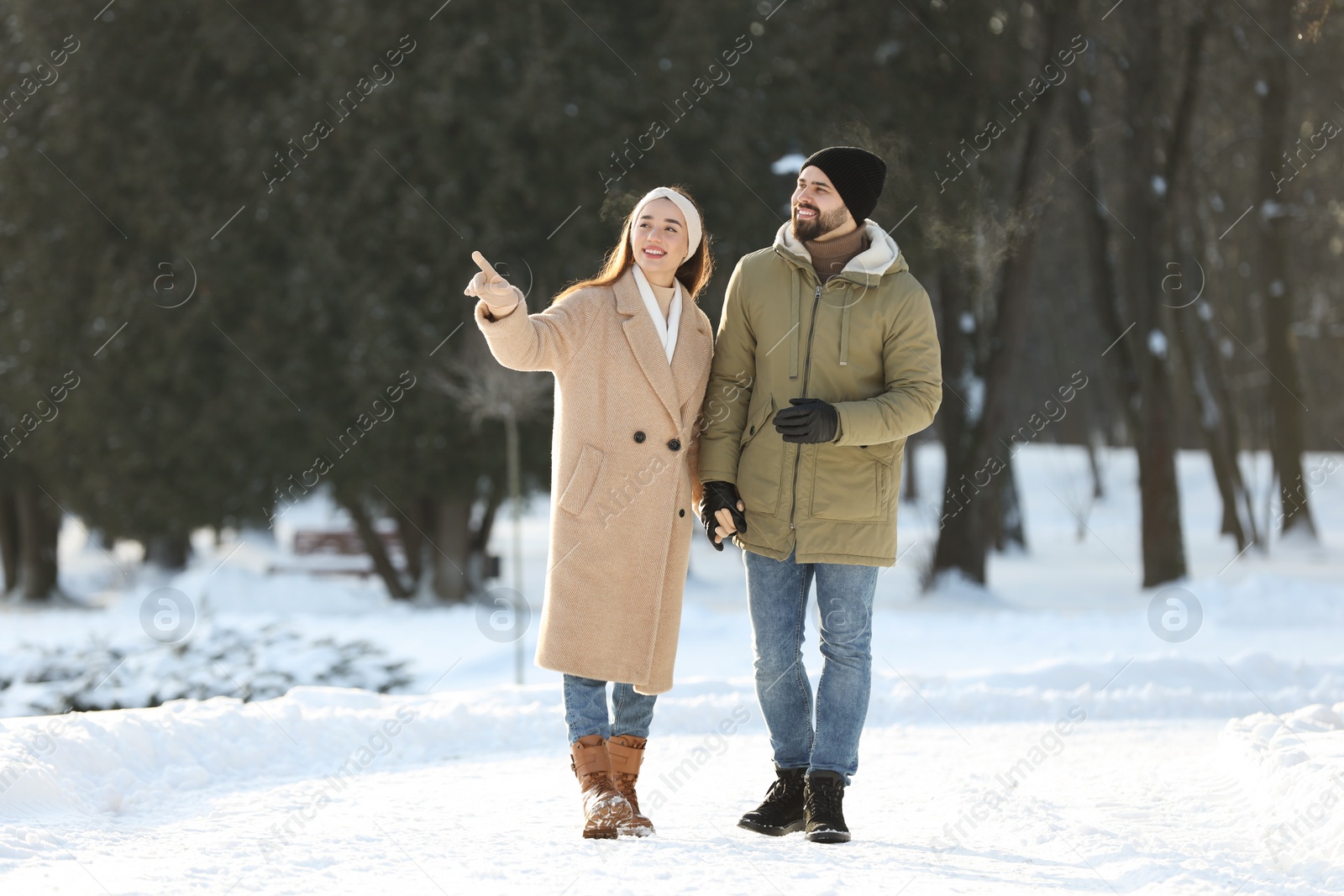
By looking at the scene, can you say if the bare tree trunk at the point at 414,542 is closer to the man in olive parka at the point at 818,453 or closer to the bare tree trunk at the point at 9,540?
the bare tree trunk at the point at 9,540

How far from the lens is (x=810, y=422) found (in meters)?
3.97

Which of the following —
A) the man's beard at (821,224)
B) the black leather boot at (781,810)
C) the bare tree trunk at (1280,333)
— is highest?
the bare tree trunk at (1280,333)

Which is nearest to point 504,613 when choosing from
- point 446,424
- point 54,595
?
point 446,424

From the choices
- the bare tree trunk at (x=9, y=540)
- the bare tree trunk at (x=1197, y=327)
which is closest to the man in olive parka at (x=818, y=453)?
the bare tree trunk at (x=1197, y=327)

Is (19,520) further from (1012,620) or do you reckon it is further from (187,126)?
(1012,620)

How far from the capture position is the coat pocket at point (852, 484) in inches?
164

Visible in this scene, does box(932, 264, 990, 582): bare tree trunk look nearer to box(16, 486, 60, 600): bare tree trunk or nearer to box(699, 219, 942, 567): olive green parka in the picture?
box(699, 219, 942, 567): olive green parka

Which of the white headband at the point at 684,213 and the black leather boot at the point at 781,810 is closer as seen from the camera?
the black leather boot at the point at 781,810

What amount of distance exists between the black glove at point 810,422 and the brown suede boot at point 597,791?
3.69 feet

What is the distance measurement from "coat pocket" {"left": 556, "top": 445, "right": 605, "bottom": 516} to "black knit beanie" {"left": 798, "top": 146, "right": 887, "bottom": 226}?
1.13 m

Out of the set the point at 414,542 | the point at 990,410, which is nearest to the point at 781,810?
the point at 990,410

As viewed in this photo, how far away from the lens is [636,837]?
13.4 ft

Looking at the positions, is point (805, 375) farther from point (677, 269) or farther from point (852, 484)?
point (677, 269)

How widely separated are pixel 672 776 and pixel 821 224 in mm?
2244
